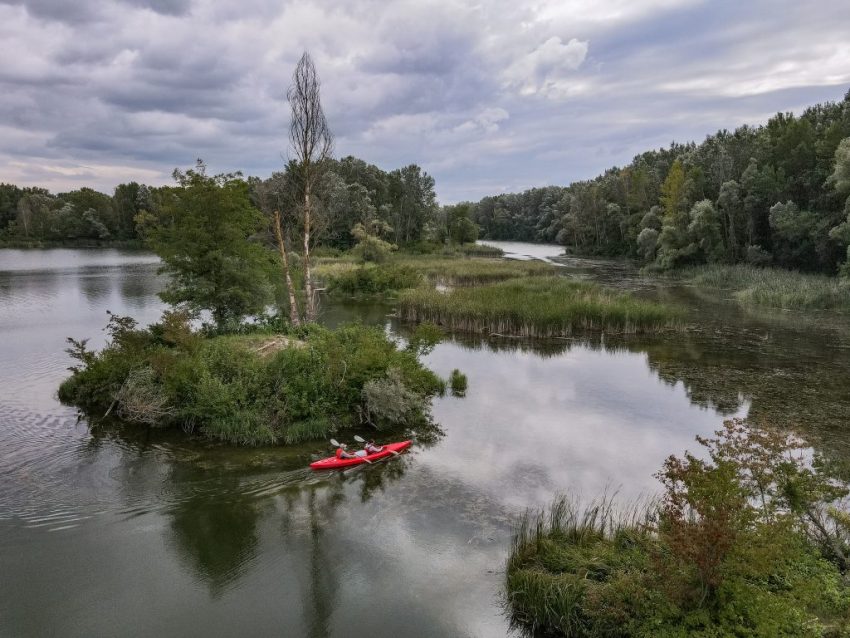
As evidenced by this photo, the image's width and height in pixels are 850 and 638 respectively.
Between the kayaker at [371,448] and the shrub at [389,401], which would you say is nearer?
the kayaker at [371,448]

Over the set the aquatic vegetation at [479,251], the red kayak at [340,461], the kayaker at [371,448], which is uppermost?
the aquatic vegetation at [479,251]

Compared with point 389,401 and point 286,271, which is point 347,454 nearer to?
point 389,401

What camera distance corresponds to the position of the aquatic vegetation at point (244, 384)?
13.9 m

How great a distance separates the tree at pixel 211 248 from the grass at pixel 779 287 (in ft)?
107

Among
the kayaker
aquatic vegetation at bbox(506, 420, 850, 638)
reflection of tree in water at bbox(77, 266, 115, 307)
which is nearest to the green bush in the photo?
reflection of tree in water at bbox(77, 266, 115, 307)

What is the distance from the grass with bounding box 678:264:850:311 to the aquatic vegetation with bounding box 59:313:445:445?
1165 inches

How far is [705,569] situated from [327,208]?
32.6m

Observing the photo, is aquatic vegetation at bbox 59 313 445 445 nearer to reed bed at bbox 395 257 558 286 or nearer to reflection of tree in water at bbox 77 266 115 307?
reflection of tree in water at bbox 77 266 115 307

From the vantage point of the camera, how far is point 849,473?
11.2m

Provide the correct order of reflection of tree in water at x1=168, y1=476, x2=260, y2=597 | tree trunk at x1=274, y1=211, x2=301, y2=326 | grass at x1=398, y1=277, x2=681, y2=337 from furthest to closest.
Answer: grass at x1=398, y1=277, x2=681, y2=337 → tree trunk at x1=274, y1=211, x2=301, y2=326 → reflection of tree in water at x1=168, y1=476, x2=260, y2=597

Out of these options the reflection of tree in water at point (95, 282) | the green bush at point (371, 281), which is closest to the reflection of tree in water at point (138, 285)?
the reflection of tree in water at point (95, 282)

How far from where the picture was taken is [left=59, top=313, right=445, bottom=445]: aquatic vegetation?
549 inches

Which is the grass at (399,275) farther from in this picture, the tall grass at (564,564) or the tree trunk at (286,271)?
the tall grass at (564,564)

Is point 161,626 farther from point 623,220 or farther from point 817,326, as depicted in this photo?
point 623,220
